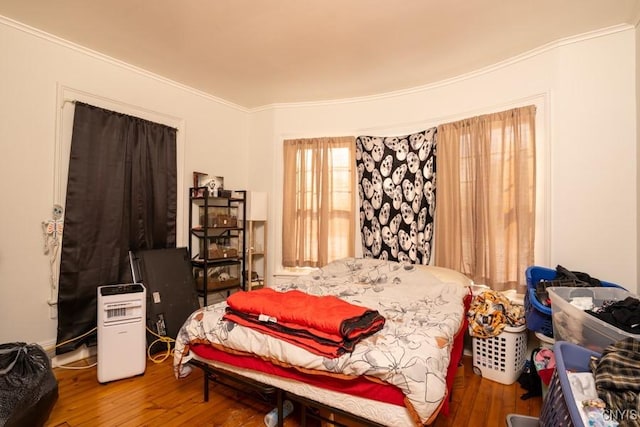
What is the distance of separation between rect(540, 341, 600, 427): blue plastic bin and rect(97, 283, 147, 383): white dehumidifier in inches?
102

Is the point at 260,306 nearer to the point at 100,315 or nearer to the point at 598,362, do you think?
the point at 100,315

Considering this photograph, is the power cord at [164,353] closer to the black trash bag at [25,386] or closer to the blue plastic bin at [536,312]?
the black trash bag at [25,386]

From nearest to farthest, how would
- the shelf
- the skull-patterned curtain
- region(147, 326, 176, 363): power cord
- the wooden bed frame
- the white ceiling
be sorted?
1. the wooden bed frame
2. the white ceiling
3. region(147, 326, 176, 363): power cord
4. the skull-patterned curtain
5. the shelf

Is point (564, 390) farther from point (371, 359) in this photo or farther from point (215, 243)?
point (215, 243)

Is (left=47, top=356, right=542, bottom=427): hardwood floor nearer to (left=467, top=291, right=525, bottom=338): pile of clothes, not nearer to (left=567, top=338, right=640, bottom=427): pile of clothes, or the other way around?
(left=467, top=291, right=525, bottom=338): pile of clothes

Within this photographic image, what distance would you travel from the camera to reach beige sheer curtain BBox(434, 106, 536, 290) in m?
2.52

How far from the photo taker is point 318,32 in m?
2.33

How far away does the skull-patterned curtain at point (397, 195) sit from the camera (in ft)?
10.1

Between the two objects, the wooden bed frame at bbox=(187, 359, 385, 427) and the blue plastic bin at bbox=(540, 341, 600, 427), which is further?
the wooden bed frame at bbox=(187, 359, 385, 427)

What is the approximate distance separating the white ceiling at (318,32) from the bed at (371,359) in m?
1.95

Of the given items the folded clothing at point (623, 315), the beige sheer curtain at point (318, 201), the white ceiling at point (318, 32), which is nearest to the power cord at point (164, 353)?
the beige sheer curtain at point (318, 201)

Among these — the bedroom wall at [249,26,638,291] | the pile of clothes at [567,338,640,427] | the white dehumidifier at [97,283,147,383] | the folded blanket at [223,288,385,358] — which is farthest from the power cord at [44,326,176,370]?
the bedroom wall at [249,26,638,291]

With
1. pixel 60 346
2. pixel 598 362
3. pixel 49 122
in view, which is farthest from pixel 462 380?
pixel 49 122

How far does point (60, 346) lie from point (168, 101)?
241cm
